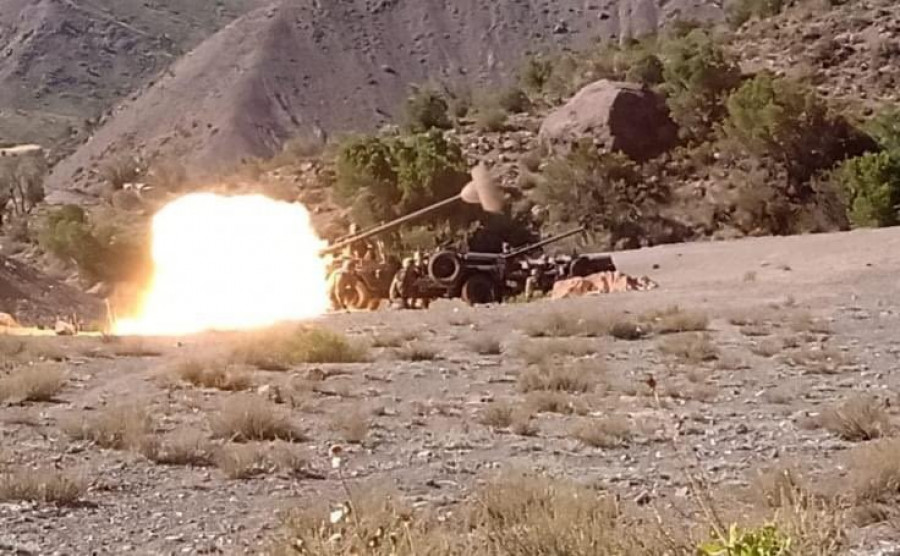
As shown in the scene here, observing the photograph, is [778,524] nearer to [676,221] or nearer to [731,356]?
[731,356]

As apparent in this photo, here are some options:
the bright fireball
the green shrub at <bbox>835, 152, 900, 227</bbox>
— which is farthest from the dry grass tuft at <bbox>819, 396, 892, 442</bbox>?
the green shrub at <bbox>835, 152, 900, 227</bbox>

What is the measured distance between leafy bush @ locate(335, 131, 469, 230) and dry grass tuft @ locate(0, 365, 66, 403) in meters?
31.5

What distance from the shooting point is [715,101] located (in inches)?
2200

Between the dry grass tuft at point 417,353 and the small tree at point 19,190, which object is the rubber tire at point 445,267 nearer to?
the dry grass tuft at point 417,353

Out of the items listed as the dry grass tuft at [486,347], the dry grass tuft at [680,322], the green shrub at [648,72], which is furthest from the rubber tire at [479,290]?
the green shrub at [648,72]

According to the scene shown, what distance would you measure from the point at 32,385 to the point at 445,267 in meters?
14.6

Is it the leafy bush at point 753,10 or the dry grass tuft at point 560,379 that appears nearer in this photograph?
the dry grass tuft at point 560,379

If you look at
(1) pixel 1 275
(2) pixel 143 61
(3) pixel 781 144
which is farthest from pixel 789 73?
(2) pixel 143 61

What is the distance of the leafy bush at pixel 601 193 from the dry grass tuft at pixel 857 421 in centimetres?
3635

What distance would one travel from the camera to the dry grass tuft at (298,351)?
19.4 m

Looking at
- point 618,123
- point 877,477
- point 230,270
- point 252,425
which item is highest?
point 618,123

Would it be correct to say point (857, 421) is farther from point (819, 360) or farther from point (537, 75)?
point (537, 75)

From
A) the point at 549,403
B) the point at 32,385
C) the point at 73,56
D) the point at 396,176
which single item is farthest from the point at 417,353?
the point at 73,56

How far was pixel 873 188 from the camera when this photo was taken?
4288cm
